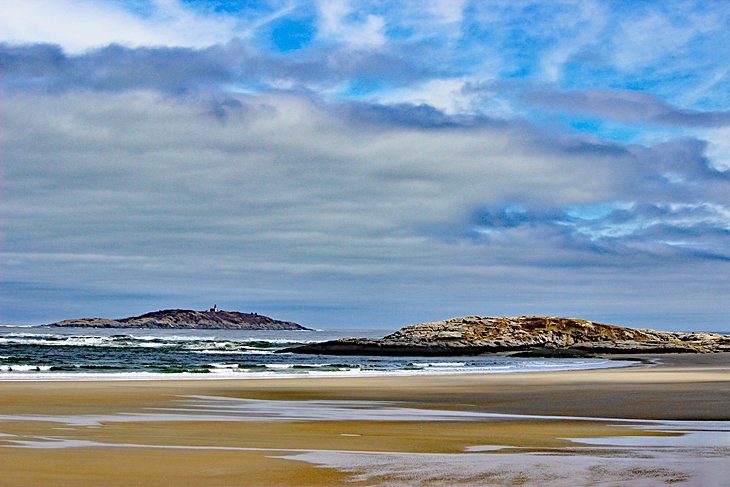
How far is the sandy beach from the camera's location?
8.90 metres

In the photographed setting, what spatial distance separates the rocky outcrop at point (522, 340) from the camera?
67.2 metres

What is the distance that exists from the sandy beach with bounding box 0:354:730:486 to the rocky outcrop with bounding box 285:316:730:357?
44758 millimetres

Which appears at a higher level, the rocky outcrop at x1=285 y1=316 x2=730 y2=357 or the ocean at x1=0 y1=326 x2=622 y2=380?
the rocky outcrop at x1=285 y1=316 x2=730 y2=357

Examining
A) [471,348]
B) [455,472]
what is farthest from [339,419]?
[471,348]

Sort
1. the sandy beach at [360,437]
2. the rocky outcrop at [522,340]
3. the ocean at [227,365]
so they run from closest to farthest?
the sandy beach at [360,437]
the ocean at [227,365]
the rocky outcrop at [522,340]

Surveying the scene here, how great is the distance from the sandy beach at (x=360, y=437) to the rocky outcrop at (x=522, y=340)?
4476 centimetres

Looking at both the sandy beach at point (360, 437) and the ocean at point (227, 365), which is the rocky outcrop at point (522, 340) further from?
the sandy beach at point (360, 437)

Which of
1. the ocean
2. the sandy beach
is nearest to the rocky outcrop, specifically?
the ocean

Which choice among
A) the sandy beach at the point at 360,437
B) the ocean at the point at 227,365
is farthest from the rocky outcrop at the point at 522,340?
the sandy beach at the point at 360,437

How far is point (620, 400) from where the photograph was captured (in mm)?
19656

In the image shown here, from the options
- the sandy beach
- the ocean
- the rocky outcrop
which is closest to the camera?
the sandy beach

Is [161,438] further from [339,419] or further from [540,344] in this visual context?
[540,344]

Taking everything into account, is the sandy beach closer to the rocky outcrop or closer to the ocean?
the ocean

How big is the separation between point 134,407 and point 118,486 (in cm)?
930
